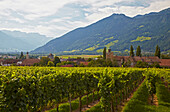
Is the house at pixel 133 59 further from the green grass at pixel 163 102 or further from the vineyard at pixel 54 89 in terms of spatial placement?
the vineyard at pixel 54 89

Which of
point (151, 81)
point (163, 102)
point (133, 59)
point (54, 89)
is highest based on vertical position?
point (133, 59)

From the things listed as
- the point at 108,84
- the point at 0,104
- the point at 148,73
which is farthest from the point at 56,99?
the point at 148,73

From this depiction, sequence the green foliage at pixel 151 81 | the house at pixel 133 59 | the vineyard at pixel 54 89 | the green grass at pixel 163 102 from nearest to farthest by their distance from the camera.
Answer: the vineyard at pixel 54 89 < the green grass at pixel 163 102 < the green foliage at pixel 151 81 < the house at pixel 133 59

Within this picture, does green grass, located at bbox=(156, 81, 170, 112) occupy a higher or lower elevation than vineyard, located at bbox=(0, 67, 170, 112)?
lower

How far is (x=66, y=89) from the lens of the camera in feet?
50.8

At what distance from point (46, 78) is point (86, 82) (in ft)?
21.6

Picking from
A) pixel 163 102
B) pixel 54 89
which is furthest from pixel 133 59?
pixel 54 89

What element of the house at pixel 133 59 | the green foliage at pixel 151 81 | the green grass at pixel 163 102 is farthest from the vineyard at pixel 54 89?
the house at pixel 133 59

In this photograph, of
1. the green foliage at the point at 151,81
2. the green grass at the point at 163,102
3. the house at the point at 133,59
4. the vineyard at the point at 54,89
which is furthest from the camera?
the house at the point at 133,59

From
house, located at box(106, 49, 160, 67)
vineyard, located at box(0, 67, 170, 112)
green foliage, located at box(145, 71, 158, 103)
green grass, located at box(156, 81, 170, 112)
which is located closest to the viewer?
vineyard, located at box(0, 67, 170, 112)

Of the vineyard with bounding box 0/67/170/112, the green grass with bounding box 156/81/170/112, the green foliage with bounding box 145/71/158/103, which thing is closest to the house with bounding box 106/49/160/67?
the green grass with bounding box 156/81/170/112

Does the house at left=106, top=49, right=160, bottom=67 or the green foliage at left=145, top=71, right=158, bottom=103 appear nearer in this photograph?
the green foliage at left=145, top=71, right=158, bottom=103

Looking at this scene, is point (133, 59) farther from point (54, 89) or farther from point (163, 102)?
point (54, 89)

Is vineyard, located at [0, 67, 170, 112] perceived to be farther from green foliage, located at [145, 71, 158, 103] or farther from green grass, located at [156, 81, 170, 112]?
green grass, located at [156, 81, 170, 112]
